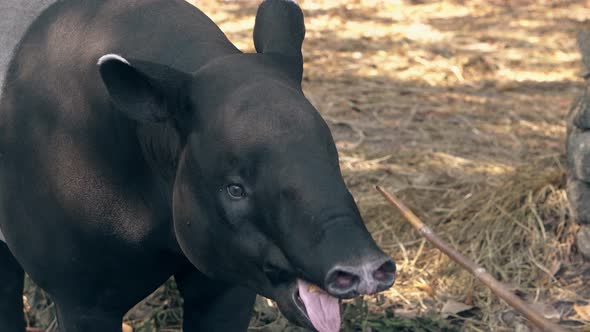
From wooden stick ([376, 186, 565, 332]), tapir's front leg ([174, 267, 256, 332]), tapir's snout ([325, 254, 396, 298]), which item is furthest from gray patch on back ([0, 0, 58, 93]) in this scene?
tapir's snout ([325, 254, 396, 298])

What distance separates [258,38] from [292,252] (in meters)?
0.84

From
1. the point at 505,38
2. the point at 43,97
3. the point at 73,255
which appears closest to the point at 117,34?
the point at 43,97

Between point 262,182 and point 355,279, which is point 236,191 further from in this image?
point 355,279

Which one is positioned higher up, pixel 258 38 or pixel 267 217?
pixel 258 38

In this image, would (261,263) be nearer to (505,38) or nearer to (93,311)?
(93,311)

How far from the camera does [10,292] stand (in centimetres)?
436

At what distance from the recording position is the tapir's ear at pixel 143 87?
3.12 metres

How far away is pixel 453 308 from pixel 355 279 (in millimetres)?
2387

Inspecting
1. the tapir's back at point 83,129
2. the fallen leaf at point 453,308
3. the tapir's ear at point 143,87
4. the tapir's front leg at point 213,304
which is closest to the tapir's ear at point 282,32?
the tapir's back at point 83,129

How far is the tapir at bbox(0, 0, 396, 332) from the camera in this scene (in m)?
2.91

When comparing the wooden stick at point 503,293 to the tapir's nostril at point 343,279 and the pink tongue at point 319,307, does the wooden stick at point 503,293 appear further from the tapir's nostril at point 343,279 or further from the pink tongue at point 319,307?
the tapir's nostril at point 343,279

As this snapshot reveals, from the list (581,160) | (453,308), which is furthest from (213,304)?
(581,160)

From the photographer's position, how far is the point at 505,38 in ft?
27.2

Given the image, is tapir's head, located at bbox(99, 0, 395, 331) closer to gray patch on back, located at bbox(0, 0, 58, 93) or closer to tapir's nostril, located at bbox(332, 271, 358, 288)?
tapir's nostril, located at bbox(332, 271, 358, 288)
